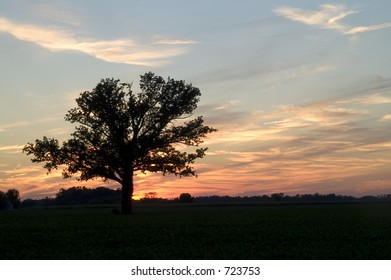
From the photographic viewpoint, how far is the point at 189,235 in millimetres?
28016

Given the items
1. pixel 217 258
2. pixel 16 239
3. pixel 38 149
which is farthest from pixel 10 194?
pixel 217 258

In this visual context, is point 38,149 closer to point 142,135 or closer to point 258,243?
point 142,135

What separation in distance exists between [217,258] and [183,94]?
48.4 metres

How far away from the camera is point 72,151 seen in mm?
65750

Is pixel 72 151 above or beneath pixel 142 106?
beneath

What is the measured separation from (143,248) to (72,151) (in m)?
45.4


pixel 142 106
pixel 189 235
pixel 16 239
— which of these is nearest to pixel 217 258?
pixel 189 235

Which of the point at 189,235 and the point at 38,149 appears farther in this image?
the point at 38,149
